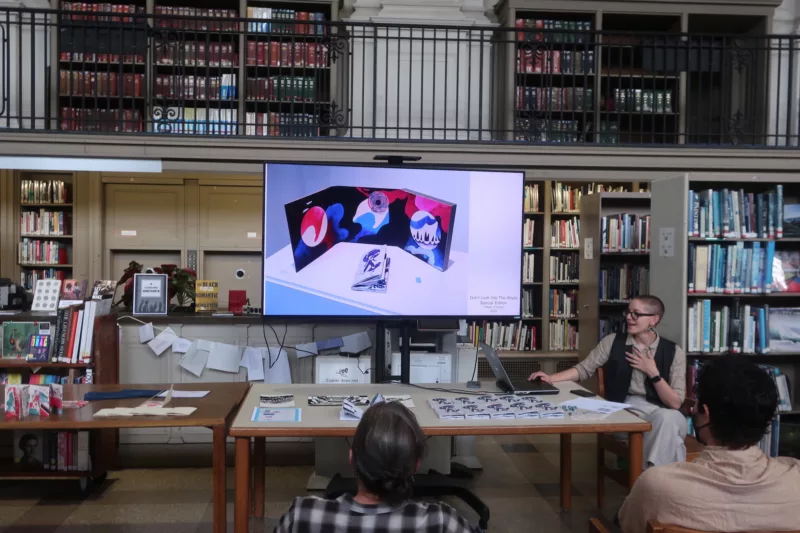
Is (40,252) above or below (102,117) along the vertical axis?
below

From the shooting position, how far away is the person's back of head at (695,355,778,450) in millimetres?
1665

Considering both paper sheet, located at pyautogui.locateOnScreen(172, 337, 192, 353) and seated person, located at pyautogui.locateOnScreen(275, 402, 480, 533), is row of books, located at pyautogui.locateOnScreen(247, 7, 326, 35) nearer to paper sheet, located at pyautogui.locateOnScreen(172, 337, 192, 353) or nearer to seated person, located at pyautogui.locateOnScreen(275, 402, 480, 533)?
paper sheet, located at pyautogui.locateOnScreen(172, 337, 192, 353)

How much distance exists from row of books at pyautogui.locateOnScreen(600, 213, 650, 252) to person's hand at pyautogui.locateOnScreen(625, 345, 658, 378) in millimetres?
2202

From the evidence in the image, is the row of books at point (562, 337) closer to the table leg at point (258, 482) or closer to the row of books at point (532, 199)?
the row of books at point (532, 199)

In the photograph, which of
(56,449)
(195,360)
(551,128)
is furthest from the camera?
(551,128)

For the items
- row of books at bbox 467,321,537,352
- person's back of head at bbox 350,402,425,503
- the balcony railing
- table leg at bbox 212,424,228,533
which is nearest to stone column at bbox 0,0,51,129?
the balcony railing

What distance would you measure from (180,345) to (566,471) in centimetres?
237

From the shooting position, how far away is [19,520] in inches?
130

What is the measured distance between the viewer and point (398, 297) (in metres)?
3.63

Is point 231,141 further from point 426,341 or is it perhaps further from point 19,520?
point 19,520

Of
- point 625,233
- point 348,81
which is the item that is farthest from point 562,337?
point 348,81

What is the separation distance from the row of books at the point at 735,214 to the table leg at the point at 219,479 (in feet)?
9.11

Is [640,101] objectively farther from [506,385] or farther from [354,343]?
[506,385]

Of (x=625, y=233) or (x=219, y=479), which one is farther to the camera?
(x=625, y=233)
